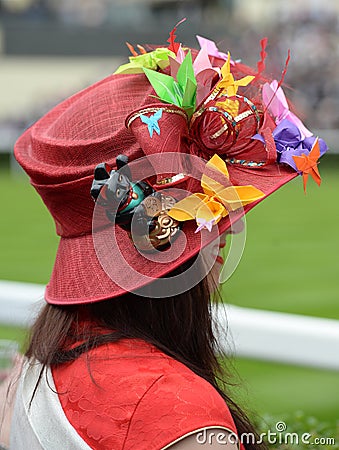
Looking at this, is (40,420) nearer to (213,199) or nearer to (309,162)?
(213,199)

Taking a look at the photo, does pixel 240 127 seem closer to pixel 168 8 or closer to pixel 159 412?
pixel 159 412

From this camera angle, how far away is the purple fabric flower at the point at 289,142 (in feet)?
5.40

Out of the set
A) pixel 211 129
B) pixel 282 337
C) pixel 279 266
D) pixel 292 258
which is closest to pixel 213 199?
pixel 211 129

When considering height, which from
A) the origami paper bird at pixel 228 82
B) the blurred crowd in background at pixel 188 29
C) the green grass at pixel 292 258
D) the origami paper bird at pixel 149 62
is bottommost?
the blurred crowd in background at pixel 188 29

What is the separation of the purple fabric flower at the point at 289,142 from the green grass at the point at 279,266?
1175 mm

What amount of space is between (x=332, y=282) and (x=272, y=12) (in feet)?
68.9

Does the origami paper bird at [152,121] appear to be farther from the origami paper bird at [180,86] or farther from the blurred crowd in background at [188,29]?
the blurred crowd in background at [188,29]

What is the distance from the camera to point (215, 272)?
1649mm

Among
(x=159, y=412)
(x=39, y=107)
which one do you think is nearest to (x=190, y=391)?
(x=159, y=412)

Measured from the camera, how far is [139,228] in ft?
5.00

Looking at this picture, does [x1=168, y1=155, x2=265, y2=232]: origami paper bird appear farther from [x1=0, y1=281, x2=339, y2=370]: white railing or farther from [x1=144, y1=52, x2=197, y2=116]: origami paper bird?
[x1=0, y1=281, x2=339, y2=370]: white railing

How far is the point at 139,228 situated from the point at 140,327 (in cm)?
18

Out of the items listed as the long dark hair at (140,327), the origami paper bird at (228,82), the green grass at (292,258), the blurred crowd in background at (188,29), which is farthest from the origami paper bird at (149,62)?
the blurred crowd in background at (188,29)

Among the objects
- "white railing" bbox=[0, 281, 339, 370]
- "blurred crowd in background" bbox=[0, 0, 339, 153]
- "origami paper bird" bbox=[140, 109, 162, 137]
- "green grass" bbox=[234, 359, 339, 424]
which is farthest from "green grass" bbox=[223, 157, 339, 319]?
"blurred crowd in background" bbox=[0, 0, 339, 153]
